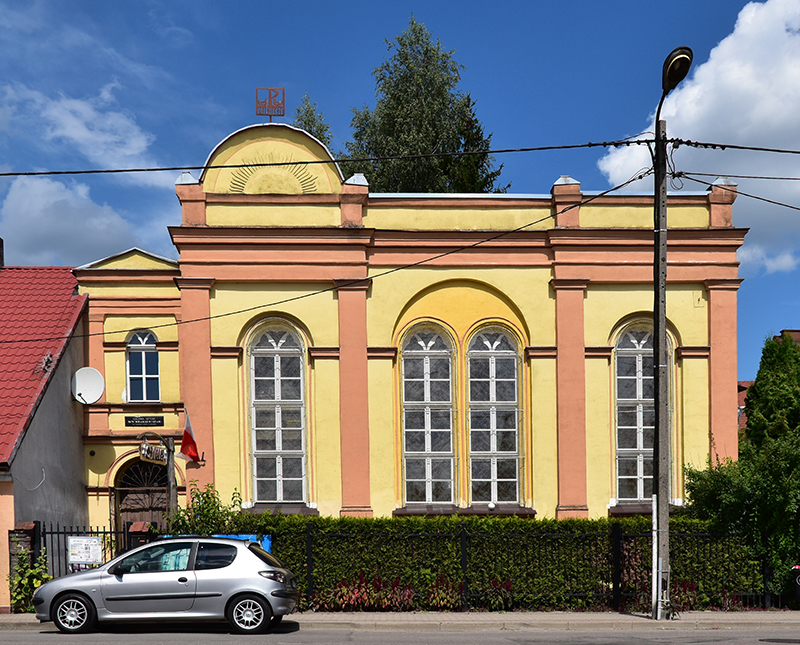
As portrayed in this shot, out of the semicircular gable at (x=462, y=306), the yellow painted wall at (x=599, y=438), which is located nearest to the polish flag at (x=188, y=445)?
the semicircular gable at (x=462, y=306)

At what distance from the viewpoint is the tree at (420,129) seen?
29469 mm

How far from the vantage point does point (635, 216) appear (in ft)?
55.8

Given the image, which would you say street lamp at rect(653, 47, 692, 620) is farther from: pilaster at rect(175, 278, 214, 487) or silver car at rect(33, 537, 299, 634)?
pilaster at rect(175, 278, 214, 487)

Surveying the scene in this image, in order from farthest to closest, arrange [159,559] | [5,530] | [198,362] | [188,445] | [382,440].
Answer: [382,440] < [198,362] < [188,445] < [5,530] < [159,559]

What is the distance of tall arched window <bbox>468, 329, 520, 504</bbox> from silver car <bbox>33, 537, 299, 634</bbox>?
657 cm

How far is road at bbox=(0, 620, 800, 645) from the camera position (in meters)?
10.4

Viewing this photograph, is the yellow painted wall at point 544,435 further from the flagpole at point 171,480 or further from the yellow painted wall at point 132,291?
the yellow painted wall at point 132,291

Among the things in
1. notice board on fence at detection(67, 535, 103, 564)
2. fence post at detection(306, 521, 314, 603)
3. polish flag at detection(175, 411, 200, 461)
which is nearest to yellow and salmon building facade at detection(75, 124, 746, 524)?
polish flag at detection(175, 411, 200, 461)

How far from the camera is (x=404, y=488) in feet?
54.1

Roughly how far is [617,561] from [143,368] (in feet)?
34.2

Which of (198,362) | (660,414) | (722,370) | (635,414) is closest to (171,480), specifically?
A: (198,362)

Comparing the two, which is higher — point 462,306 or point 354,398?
point 462,306

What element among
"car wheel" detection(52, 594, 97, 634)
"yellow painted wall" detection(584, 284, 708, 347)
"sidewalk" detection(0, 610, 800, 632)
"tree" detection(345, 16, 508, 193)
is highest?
"tree" detection(345, 16, 508, 193)

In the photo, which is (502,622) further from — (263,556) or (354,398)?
(354,398)
